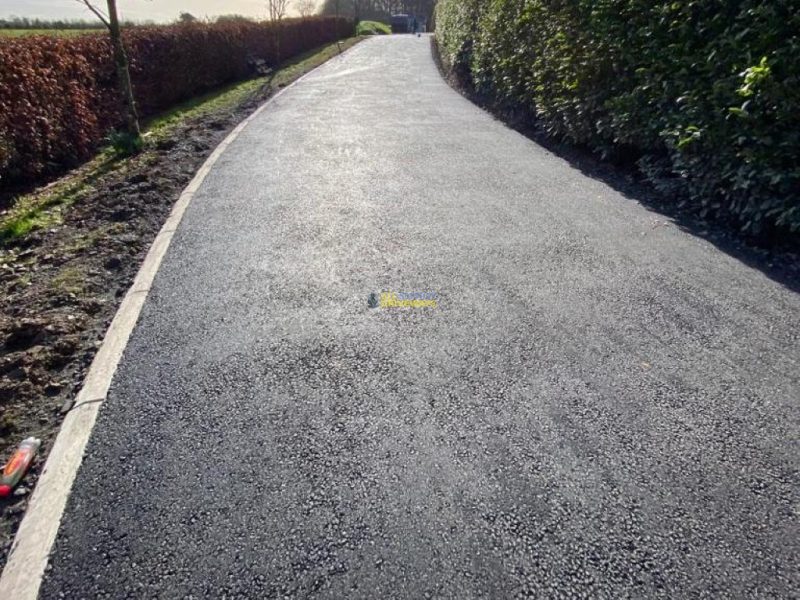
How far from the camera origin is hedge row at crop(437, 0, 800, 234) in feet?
12.0

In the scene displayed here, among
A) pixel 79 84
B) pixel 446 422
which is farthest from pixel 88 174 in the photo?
pixel 446 422

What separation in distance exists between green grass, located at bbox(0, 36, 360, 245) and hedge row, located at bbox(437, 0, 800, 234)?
693 cm

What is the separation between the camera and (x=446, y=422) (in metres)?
2.33

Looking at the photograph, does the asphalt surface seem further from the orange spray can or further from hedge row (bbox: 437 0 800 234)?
hedge row (bbox: 437 0 800 234)

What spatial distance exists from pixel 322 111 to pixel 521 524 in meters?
10.2

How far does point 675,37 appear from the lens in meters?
4.60

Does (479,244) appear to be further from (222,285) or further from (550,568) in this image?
(550,568)

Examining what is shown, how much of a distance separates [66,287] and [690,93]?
20.9 feet

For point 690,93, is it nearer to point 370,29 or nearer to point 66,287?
point 66,287

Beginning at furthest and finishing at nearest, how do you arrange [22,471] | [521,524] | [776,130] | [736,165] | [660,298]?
[736,165]
[776,130]
[660,298]
[22,471]
[521,524]

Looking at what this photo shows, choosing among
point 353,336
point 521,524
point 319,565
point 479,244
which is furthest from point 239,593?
point 479,244

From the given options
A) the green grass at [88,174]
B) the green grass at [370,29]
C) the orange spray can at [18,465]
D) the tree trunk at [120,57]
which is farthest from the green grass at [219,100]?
the green grass at [370,29]

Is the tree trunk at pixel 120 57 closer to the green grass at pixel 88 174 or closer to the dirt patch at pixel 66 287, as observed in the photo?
the green grass at pixel 88 174

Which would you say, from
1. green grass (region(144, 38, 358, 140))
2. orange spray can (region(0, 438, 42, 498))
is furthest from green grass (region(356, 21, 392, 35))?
orange spray can (region(0, 438, 42, 498))
